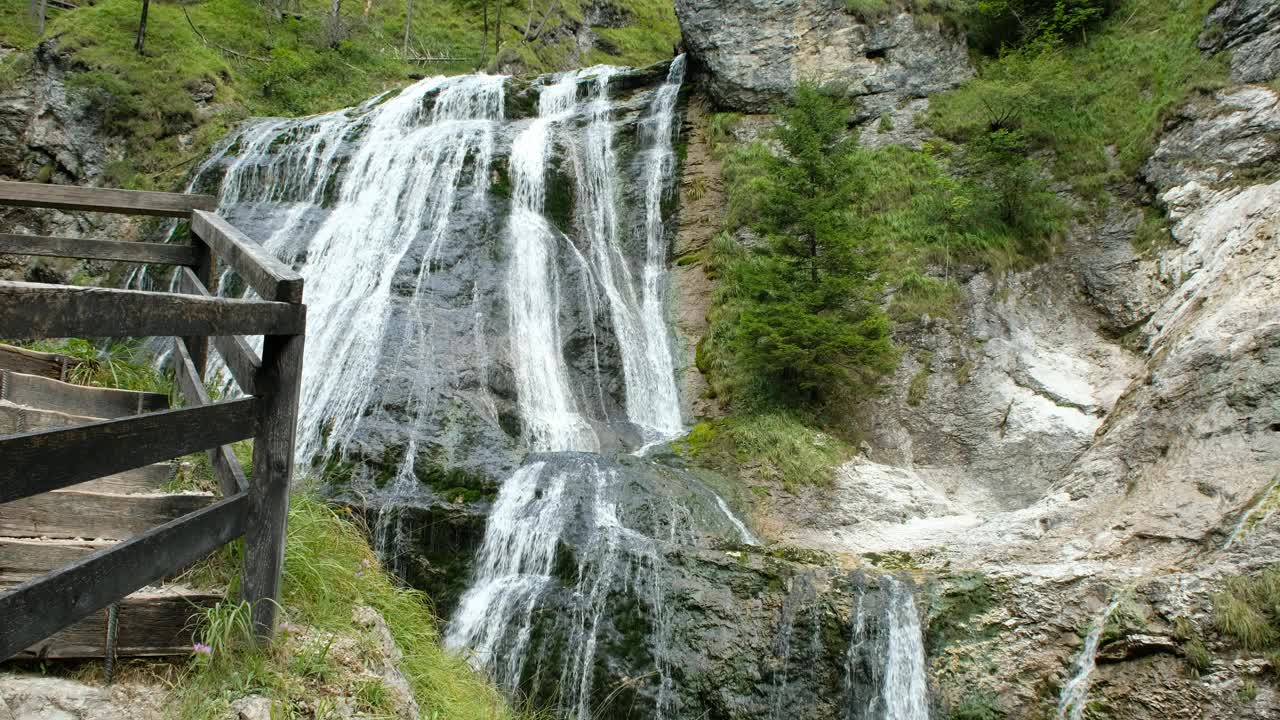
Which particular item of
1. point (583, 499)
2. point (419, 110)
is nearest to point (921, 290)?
point (583, 499)

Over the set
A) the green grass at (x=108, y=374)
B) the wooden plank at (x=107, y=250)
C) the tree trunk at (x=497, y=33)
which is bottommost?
the green grass at (x=108, y=374)

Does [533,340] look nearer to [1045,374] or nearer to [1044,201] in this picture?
[1045,374]

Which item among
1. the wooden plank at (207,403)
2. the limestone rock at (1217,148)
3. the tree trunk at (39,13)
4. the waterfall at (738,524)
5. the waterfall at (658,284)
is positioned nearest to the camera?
the wooden plank at (207,403)

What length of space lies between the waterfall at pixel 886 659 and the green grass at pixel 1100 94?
9069 mm

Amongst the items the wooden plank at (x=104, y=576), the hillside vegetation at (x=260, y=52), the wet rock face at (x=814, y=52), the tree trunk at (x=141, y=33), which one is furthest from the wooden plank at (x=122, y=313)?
the tree trunk at (x=141, y=33)

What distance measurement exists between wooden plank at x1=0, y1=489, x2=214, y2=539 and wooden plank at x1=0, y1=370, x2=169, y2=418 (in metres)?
0.87

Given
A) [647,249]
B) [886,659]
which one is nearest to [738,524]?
[886,659]

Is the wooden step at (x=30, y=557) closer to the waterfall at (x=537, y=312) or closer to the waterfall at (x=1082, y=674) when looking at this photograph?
the waterfall at (x=1082, y=674)

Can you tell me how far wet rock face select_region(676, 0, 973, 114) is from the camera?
1554cm

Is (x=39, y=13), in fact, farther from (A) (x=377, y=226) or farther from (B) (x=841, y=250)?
(B) (x=841, y=250)

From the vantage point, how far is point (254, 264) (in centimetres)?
319

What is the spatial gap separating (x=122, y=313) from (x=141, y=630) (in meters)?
1.44

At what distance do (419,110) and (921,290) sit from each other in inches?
491

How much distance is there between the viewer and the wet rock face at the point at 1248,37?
430 inches
